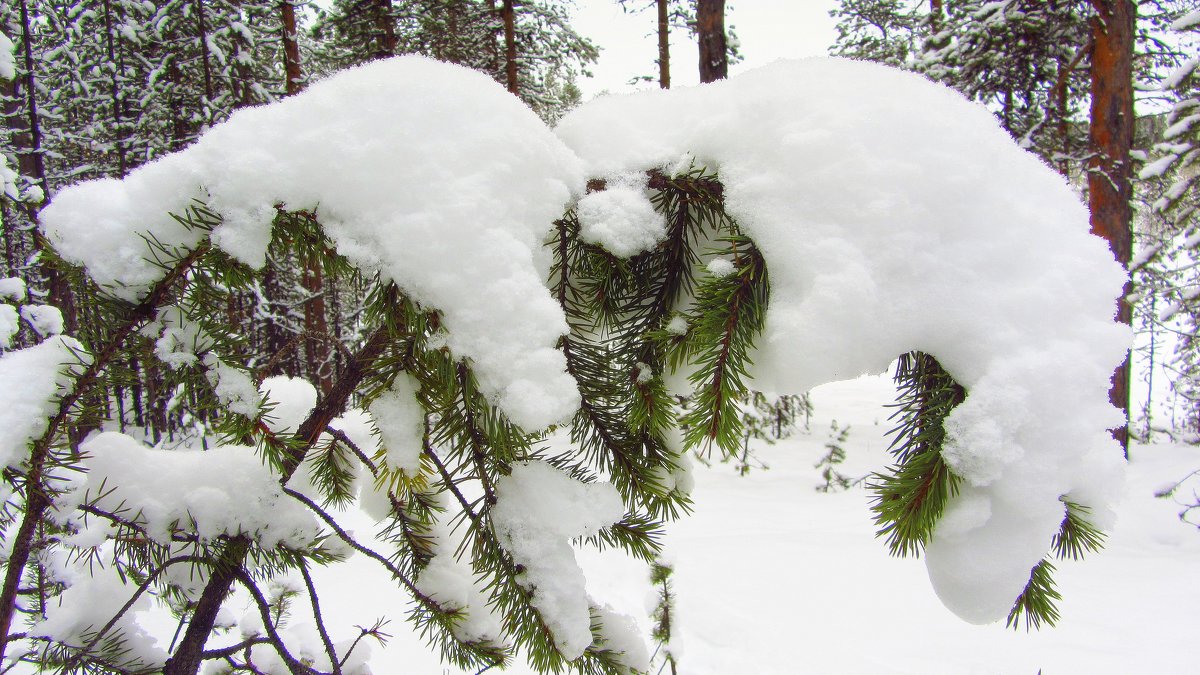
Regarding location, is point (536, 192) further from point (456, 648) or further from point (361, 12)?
point (361, 12)

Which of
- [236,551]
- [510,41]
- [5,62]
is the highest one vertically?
[510,41]

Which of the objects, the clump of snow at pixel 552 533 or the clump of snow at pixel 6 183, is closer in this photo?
the clump of snow at pixel 552 533

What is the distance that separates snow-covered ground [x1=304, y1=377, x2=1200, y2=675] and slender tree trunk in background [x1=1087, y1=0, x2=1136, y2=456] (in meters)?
2.65

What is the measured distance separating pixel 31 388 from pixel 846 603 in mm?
4635

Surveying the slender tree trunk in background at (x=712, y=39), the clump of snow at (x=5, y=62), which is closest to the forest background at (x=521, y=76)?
the slender tree trunk in background at (x=712, y=39)

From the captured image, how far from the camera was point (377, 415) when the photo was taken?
849 millimetres

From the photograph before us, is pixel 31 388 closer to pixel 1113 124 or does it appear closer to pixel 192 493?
pixel 192 493

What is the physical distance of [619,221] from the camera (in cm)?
87

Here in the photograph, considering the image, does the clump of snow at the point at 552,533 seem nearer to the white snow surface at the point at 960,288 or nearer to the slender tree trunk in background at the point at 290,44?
the white snow surface at the point at 960,288

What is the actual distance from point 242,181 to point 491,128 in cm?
34

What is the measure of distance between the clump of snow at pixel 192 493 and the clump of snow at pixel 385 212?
0.41m

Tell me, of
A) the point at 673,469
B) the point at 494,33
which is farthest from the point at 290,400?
the point at 494,33

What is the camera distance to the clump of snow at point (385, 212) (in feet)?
2.46

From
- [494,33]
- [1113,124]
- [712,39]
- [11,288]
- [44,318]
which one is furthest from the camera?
[494,33]
